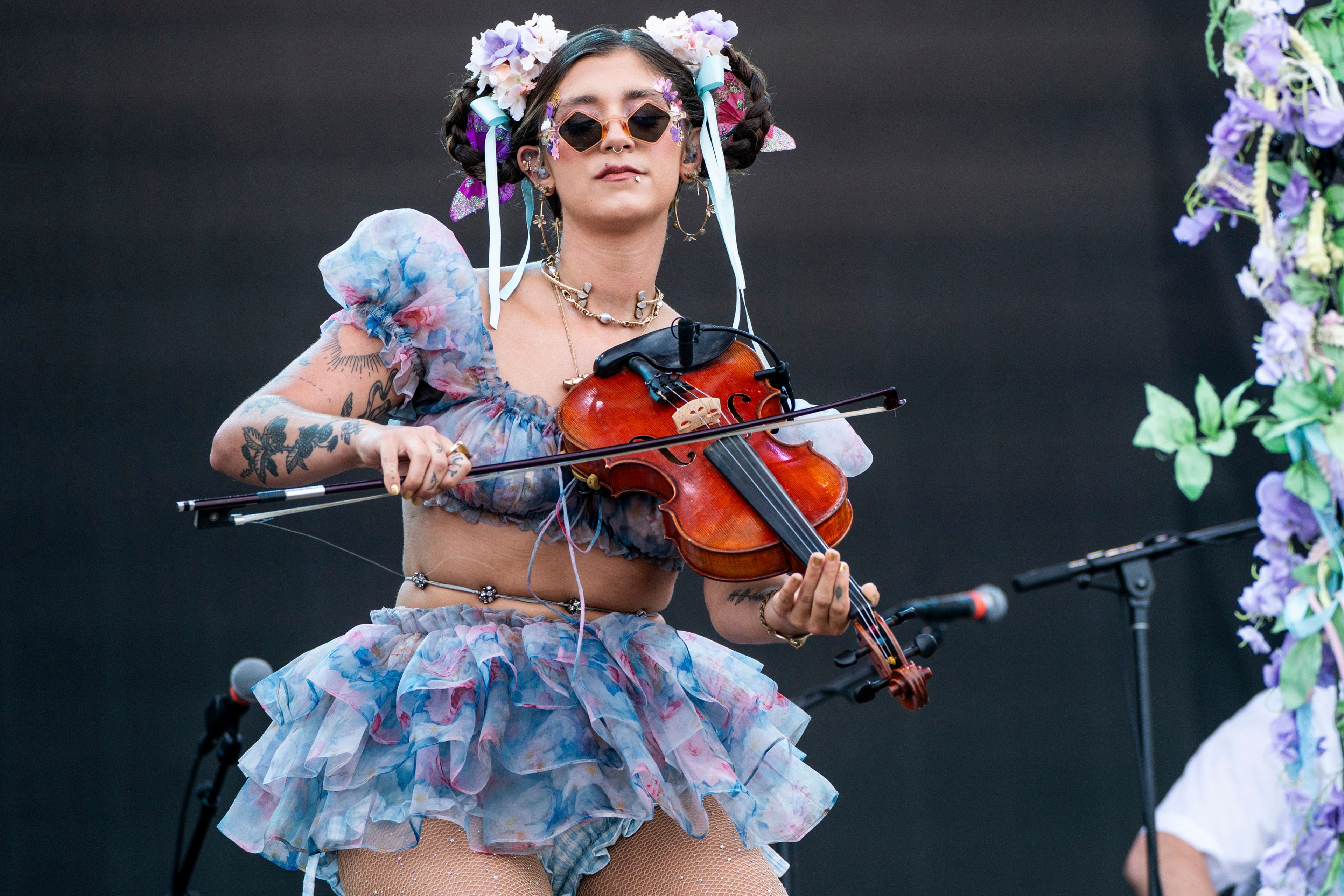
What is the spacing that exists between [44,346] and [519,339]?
168 centimetres

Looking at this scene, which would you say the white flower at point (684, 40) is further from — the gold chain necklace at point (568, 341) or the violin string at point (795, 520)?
the violin string at point (795, 520)

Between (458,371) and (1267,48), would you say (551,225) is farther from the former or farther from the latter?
(1267,48)

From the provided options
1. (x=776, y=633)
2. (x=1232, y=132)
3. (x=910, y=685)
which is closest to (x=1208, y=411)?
(x=1232, y=132)

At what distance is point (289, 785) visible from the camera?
1.45 metres

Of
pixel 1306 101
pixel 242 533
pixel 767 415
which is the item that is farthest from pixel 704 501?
pixel 242 533

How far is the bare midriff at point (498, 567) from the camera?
1604 millimetres

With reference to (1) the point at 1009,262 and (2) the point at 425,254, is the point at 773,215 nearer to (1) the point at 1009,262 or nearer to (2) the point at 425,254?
(1) the point at 1009,262

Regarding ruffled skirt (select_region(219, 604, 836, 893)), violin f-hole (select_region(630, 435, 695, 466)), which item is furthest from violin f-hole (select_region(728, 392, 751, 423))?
ruffled skirt (select_region(219, 604, 836, 893))

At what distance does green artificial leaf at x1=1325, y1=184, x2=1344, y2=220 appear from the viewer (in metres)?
1.02

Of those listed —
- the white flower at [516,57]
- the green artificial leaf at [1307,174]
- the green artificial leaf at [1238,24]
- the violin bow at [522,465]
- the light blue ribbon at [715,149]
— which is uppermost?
the white flower at [516,57]

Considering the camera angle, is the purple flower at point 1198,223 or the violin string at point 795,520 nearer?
the purple flower at point 1198,223

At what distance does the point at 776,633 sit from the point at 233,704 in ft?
3.19

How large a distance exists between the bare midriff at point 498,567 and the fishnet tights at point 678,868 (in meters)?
0.30

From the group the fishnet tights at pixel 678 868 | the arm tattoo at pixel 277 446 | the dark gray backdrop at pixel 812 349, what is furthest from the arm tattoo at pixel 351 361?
the dark gray backdrop at pixel 812 349
